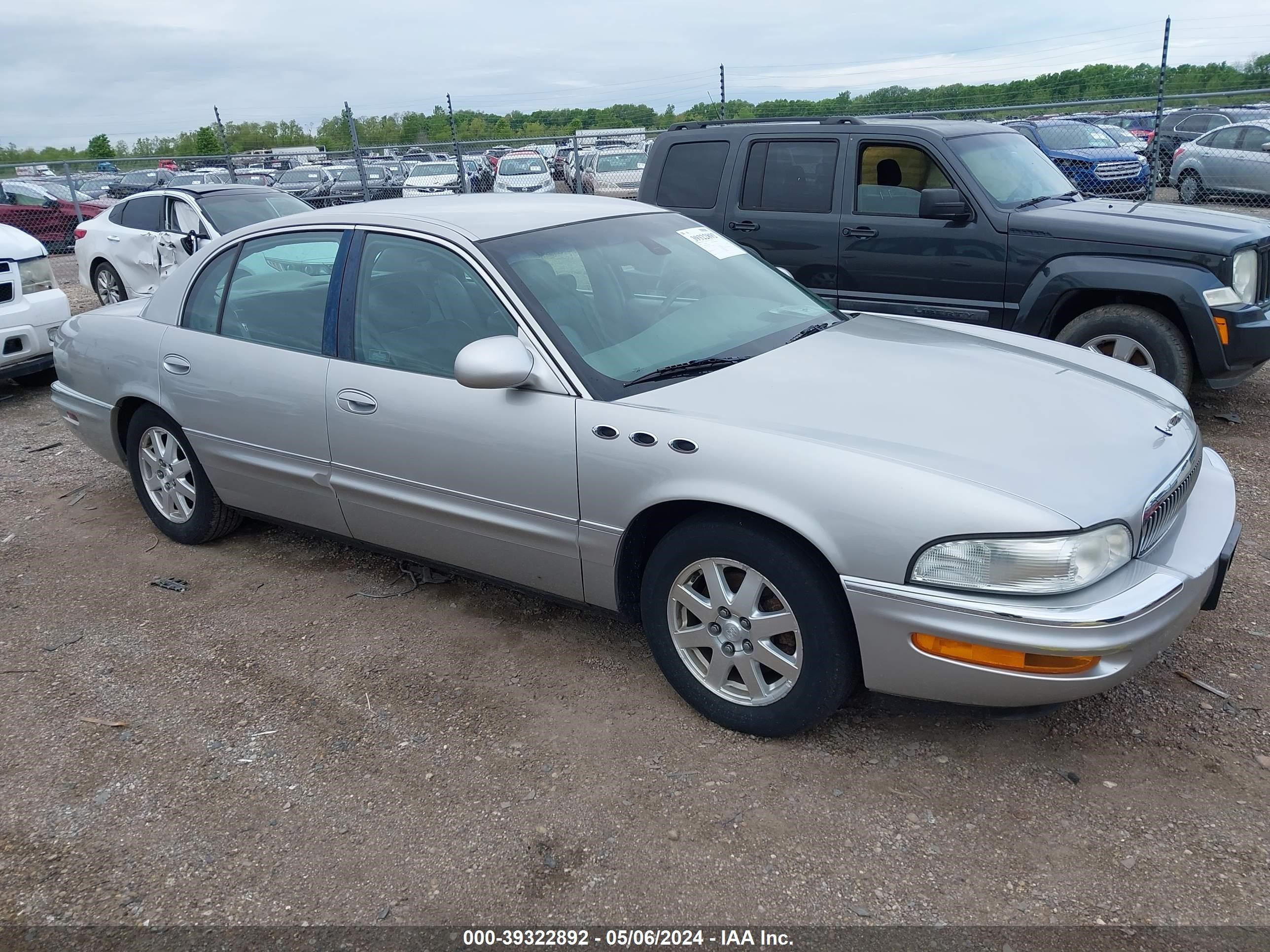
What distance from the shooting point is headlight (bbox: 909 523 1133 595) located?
8.01 feet

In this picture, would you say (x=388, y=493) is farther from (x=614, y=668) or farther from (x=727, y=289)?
(x=727, y=289)

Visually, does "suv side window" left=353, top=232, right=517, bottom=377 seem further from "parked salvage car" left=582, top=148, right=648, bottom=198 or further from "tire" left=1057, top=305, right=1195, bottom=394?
"parked salvage car" left=582, top=148, right=648, bottom=198

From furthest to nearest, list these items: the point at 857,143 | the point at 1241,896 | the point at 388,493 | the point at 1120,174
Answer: the point at 1120,174
the point at 857,143
the point at 388,493
the point at 1241,896

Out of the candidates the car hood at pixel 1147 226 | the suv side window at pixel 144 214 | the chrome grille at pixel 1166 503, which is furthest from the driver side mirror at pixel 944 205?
the suv side window at pixel 144 214

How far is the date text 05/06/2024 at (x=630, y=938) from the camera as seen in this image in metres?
2.31

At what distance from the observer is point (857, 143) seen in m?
6.50

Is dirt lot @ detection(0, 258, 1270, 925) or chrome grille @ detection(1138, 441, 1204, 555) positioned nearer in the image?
dirt lot @ detection(0, 258, 1270, 925)

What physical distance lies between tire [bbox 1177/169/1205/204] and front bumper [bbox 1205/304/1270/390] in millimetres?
12403

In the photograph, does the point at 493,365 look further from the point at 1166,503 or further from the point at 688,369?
the point at 1166,503

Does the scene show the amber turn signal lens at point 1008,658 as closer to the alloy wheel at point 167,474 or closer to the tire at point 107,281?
the alloy wheel at point 167,474

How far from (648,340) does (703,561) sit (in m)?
0.87

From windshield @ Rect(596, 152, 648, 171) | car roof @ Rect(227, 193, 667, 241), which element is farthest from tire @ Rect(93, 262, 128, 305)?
windshield @ Rect(596, 152, 648, 171)

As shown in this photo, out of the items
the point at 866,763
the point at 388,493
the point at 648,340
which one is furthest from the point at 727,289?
the point at 866,763

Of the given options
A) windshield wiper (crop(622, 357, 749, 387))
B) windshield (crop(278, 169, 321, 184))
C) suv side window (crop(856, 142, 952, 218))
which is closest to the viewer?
windshield wiper (crop(622, 357, 749, 387))
